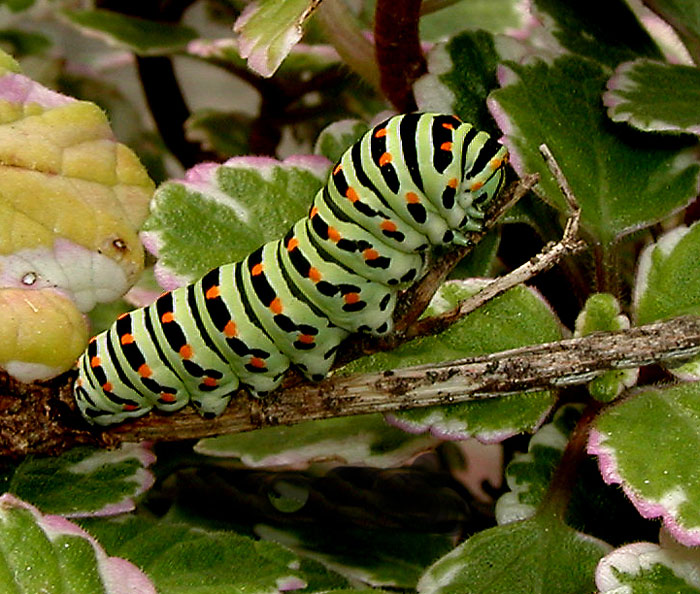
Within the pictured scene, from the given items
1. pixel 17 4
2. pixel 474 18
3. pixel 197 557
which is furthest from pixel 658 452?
pixel 17 4

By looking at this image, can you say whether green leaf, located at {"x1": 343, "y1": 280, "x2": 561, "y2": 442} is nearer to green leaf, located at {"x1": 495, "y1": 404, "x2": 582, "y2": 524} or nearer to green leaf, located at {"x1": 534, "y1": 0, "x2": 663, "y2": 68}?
green leaf, located at {"x1": 495, "y1": 404, "x2": 582, "y2": 524}

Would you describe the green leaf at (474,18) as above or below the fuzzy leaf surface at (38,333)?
below

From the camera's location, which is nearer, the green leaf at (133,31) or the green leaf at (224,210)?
the green leaf at (224,210)

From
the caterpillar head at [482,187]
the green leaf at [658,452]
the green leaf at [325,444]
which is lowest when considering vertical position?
the green leaf at [325,444]

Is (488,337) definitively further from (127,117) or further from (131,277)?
(127,117)

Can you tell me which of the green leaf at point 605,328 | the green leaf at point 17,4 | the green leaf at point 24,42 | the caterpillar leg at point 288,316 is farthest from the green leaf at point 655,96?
the green leaf at point 24,42

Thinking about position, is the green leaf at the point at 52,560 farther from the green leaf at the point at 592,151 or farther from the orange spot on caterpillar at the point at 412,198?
the green leaf at the point at 592,151

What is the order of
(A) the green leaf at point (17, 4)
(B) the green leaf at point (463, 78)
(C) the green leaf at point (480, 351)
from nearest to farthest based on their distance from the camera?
(C) the green leaf at point (480, 351) → (B) the green leaf at point (463, 78) → (A) the green leaf at point (17, 4)
